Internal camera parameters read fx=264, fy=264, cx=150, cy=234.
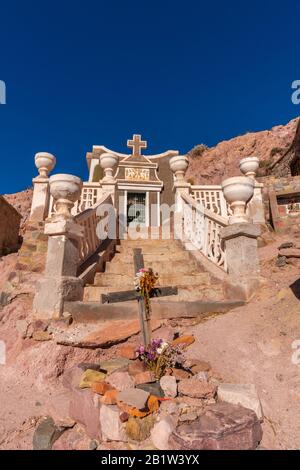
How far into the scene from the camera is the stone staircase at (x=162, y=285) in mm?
3924

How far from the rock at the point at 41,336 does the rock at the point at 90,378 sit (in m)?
1.16

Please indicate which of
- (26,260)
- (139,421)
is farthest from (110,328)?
(26,260)

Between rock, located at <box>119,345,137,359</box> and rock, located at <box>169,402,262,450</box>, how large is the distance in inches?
51.8

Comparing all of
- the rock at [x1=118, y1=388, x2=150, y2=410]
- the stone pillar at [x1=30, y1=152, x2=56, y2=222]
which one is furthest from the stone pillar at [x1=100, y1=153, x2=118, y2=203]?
the rock at [x1=118, y1=388, x2=150, y2=410]

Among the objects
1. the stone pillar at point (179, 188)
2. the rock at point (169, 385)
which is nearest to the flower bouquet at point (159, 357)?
the rock at point (169, 385)

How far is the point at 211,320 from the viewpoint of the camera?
12.7ft

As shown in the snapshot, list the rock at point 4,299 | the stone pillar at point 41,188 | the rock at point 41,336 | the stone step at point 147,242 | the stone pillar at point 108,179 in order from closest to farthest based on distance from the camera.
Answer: the rock at point 41,336 < the rock at point 4,299 < the stone pillar at point 41,188 < the stone step at point 147,242 < the stone pillar at point 108,179

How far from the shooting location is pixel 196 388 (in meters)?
2.26

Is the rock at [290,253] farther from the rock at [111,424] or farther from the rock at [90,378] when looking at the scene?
the rock at [111,424]

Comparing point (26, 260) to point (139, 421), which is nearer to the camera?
point (139, 421)

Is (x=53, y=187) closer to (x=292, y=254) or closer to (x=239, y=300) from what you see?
(x=239, y=300)

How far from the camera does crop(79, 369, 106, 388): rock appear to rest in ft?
8.08

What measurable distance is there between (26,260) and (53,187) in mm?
2300

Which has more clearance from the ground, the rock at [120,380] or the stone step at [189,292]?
the stone step at [189,292]
